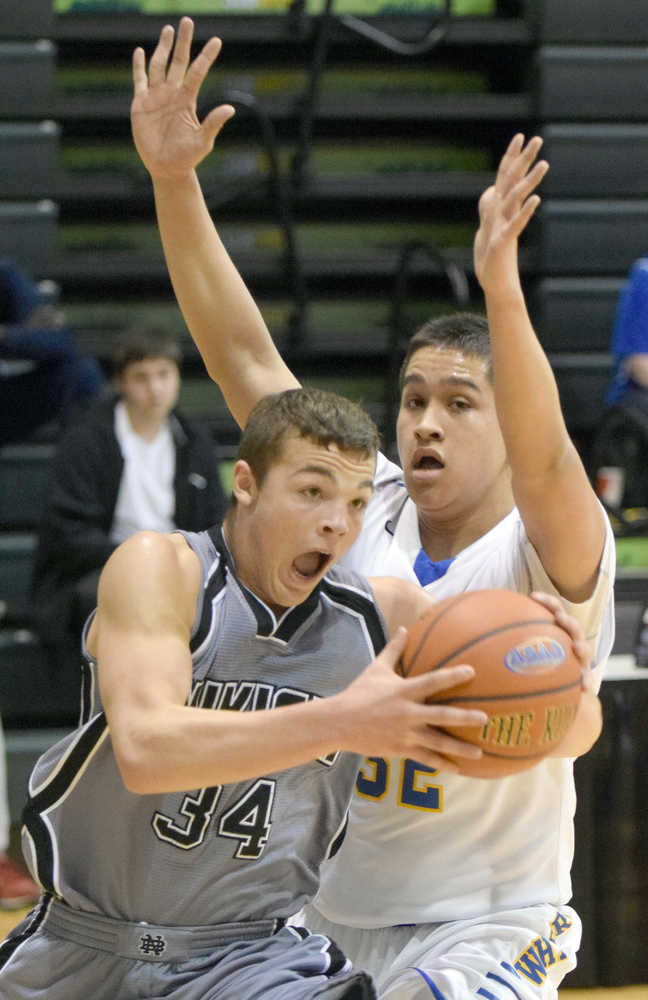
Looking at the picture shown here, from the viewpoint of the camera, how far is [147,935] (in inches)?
95.3

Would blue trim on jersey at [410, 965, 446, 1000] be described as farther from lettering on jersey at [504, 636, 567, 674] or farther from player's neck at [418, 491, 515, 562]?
player's neck at [418, 491, 515, 562]

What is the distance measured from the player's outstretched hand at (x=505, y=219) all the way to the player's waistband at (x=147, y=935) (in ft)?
4.00

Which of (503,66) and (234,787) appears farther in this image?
(503,66)

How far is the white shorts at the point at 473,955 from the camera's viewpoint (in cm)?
262

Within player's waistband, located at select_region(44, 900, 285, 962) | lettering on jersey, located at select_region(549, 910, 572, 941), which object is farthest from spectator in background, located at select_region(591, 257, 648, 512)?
player's waistband, located at select_region(44, 900, 285, 962)

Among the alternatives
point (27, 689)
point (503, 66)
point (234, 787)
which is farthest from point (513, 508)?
point (503, 66)

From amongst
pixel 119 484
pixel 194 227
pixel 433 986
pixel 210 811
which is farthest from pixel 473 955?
pixel 119 484

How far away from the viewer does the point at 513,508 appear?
122 inches

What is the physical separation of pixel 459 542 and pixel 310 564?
24.3 inches

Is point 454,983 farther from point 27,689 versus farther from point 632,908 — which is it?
point 27,689

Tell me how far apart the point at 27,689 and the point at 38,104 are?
308 centimetres

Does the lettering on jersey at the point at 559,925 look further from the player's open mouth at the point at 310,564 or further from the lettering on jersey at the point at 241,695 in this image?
the player's open mouth at the point at 310,564

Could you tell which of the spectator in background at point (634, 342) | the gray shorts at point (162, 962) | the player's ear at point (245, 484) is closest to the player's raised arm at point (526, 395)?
the player's ear at point (245, 484)

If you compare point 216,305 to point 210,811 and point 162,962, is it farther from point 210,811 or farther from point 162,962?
point 162,962
